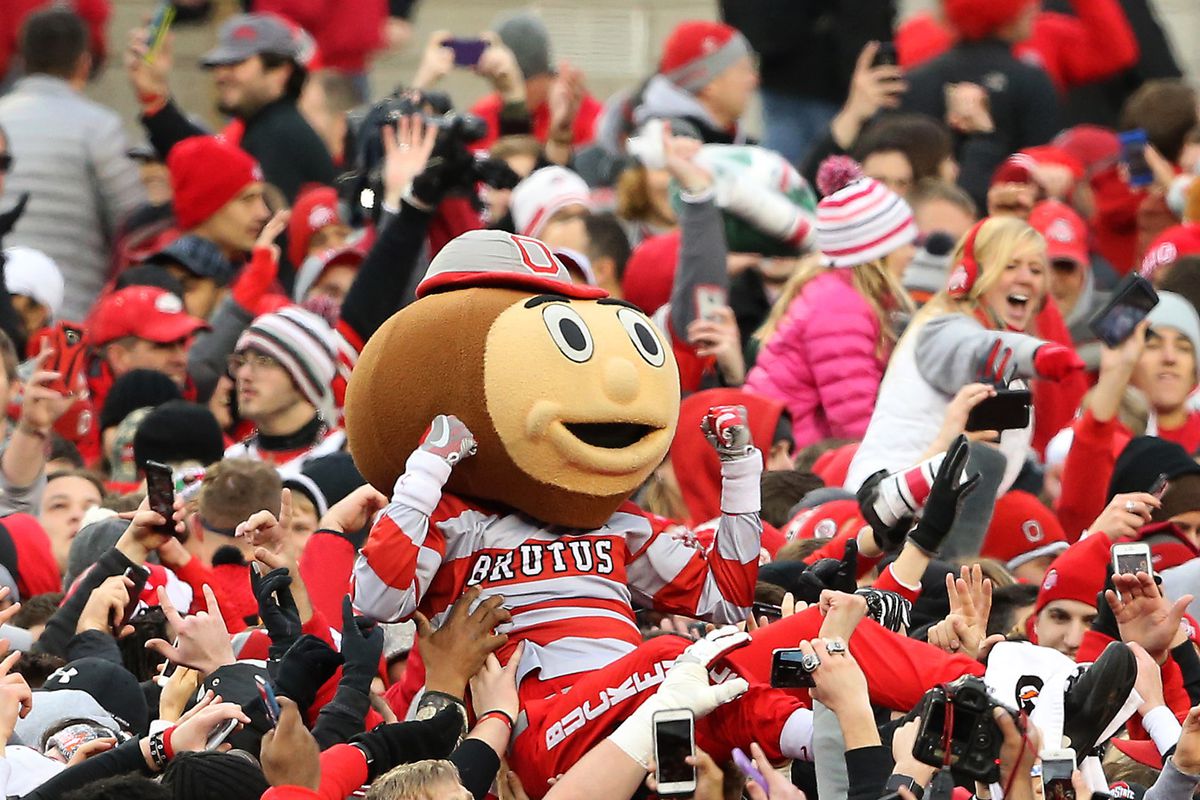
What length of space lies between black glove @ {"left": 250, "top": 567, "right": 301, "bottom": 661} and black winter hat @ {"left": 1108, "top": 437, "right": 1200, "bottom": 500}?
112 inches

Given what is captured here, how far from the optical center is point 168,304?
905 cm

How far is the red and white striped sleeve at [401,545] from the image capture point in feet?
17.5

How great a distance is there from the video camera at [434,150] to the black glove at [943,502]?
285 centimetres

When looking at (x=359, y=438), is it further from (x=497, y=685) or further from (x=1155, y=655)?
(x=1155, y=655)

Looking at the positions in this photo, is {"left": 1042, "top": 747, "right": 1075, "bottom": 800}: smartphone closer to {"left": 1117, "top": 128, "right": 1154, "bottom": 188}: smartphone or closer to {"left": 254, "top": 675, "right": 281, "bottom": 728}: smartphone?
{"left": 254, "top": 675, "right": 281, "bottom": 728}: smartphone

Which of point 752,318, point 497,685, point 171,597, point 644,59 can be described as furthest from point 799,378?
point 644,59

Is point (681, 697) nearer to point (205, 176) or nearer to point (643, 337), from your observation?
point (643, 337)

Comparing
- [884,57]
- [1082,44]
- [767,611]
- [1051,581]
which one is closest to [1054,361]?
[1051,581]

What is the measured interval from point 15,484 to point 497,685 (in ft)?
9.59

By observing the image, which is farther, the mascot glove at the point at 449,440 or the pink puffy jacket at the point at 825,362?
the pink puffy jacket at the point at 825,362

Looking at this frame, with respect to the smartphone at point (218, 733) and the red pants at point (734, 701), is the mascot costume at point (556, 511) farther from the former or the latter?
the smartphone at point (218, 733)

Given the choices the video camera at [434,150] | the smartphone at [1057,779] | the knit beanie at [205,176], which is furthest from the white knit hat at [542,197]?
the smartphone at [1057,779]

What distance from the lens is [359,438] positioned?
5.71m

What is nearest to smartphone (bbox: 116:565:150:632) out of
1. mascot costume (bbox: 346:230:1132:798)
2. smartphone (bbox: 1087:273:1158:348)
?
mascot costume (bbox: 346:230:1132:798)
